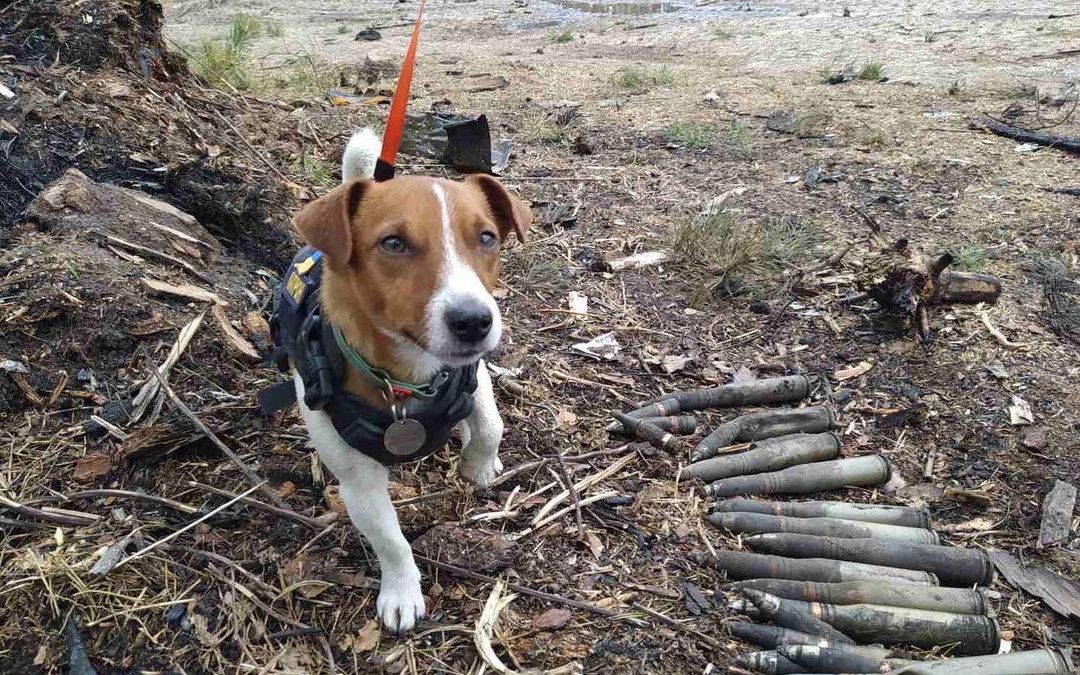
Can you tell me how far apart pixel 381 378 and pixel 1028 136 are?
6.63m

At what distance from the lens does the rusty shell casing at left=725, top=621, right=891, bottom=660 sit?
8.07 feet

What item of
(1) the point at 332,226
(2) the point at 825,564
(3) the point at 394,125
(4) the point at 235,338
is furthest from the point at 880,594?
(4) the point at 235,338

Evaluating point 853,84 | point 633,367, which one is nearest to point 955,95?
point 853,84

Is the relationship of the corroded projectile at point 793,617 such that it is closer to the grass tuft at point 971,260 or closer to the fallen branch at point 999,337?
the fallen branch at point 999,337

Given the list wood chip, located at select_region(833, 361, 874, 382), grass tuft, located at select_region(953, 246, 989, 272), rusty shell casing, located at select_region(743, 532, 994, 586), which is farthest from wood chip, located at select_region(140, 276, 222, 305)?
grass tuft, located at select_region(953, 246, 989, 272)

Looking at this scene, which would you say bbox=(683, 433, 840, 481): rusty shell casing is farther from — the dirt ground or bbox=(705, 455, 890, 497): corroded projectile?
the dirt ground

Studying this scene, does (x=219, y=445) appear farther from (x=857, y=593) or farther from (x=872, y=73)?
(x=872, y=73)

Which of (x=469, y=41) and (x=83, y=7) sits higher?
(x=83, y=7)

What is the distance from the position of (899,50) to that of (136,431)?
1147 centimetres

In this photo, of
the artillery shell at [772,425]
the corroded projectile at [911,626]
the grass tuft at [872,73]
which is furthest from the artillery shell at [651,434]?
the grass tuft at [872,73]

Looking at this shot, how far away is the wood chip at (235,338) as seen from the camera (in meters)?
3.79

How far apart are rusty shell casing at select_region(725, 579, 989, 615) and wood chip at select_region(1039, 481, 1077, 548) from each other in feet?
1.81

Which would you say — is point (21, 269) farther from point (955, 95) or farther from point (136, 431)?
point (955, 95)

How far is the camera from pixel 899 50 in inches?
430
